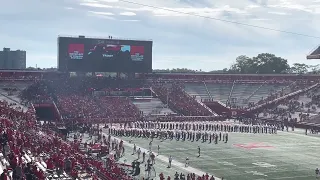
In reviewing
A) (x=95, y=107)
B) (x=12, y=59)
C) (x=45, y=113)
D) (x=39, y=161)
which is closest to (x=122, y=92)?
(x=95, y=107)

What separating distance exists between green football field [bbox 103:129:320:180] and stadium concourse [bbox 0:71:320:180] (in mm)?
65

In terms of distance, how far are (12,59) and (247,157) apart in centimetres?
11021

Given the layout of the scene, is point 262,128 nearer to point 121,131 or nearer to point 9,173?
point 121,131

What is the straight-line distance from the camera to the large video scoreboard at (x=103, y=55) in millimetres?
60406

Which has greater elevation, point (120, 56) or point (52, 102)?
point (120, 56)

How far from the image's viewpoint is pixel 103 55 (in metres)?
61.6

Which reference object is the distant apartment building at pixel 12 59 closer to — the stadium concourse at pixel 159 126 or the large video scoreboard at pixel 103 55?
the large video scoreboard at pixel 103 55

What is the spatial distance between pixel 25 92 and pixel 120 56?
1313cm

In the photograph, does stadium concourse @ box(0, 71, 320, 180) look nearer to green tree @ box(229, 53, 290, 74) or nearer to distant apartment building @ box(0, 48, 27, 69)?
green tree @ box(229, 53, 290, 74)

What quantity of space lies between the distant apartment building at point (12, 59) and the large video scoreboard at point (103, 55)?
64.4 m

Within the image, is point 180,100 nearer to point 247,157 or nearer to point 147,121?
point 147,121

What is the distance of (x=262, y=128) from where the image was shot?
4528cm

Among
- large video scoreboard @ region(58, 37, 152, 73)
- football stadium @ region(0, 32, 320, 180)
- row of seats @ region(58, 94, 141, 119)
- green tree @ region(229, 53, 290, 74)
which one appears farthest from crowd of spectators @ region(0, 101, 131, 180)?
green tree @ region(229, 53, 290, 74)

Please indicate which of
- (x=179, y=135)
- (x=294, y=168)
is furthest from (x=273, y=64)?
(x=294, y=168)
